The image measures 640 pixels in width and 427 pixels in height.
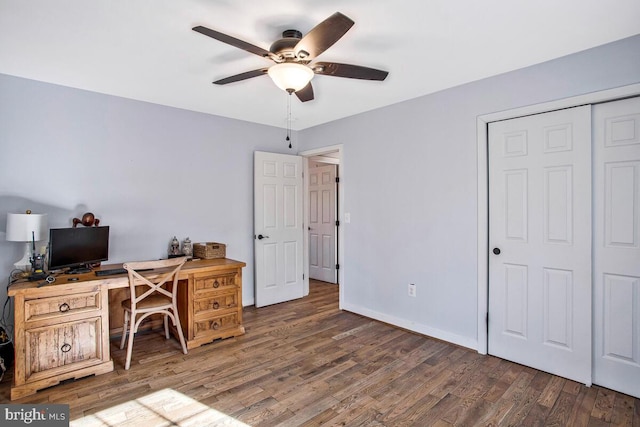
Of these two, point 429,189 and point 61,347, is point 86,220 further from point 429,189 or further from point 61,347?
point 429,189

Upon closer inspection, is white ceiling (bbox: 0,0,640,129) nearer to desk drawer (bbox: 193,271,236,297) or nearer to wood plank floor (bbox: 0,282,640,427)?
desk drawer (bbox: 193,271,236,297)

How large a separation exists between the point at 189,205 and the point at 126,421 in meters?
2.32

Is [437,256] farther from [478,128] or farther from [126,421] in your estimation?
[126,421]

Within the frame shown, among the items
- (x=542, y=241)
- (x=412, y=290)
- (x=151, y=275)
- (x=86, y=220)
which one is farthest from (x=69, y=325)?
(x=542, y=241)

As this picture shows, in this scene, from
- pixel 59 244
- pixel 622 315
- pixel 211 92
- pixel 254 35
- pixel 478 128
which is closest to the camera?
pixel 254 35

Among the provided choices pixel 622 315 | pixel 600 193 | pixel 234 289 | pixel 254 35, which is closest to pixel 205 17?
pixel 254 35

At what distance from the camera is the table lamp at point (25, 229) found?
259 cm

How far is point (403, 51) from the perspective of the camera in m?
2.40

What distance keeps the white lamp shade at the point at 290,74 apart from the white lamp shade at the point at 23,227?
2.26 metres

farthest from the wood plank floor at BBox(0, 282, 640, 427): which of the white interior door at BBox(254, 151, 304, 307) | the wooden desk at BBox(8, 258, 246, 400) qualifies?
the white interior door at BBox(254, 151, 304, 307)

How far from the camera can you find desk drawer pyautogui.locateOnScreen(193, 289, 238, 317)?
3.15 metres

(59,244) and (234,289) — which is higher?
(59,244)

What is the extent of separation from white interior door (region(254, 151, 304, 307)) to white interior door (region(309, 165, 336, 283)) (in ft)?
3.16

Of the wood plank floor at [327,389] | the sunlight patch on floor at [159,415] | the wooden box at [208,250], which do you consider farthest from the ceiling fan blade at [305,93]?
the sunlight patch on floor at [159,415]
